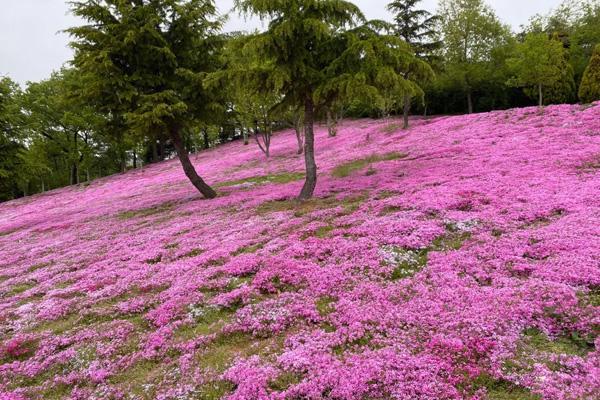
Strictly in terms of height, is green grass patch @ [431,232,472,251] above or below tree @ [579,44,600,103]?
below

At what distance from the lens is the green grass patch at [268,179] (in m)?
25.2

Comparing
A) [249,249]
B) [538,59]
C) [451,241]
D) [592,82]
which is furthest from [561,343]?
[592,82]

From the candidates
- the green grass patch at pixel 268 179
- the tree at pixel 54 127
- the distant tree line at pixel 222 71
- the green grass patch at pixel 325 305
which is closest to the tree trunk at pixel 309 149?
the distant tree line at pixel 222 71

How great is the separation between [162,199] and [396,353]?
23.4m

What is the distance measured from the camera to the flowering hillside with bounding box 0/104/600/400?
552cm

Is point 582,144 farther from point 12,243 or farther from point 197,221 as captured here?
point 12,243

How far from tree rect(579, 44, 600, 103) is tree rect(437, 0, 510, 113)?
50.4 ft

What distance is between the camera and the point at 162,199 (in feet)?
85.5

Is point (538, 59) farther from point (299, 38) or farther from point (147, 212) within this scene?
point (147, 212)

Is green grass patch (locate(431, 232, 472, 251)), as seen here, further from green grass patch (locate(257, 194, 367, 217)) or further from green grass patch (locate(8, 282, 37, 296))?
green grass patch (locate(8, 282, 37, 296))

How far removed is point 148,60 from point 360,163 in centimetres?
1464

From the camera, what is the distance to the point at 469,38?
49.8 m

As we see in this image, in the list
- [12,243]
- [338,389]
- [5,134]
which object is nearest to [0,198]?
[5,134]

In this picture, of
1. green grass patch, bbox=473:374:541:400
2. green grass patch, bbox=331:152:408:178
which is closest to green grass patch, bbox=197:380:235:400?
green grass patch, bbox=473:374:541:400
